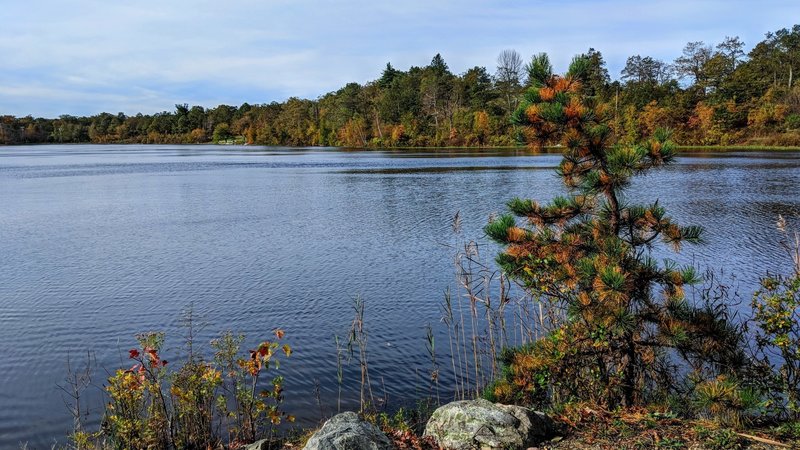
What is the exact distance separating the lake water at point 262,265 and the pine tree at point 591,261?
12.3ft

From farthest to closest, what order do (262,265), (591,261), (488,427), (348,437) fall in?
(262,265) < (591,261) < (488,427) < (348,437)

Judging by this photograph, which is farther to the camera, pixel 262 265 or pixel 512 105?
pixel 512 105

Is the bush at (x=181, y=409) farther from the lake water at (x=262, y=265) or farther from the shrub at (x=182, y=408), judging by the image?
the lake water at (x=262, y=265)

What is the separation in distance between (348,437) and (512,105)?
109 m

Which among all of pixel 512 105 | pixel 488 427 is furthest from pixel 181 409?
pixel 512 105

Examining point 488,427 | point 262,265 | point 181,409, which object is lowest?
point 262,265

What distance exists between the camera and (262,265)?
19.4 metres

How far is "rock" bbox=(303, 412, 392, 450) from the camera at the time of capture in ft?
18.0

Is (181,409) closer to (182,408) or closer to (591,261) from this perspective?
(182,408)

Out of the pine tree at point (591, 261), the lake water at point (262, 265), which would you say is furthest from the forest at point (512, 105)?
the pine tree at point (591, 261)

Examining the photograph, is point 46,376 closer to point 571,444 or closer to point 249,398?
point 249,398

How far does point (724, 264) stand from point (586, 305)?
13.3m

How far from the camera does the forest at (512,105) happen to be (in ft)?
284

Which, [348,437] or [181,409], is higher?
[348,437]
